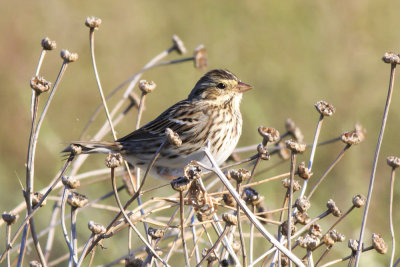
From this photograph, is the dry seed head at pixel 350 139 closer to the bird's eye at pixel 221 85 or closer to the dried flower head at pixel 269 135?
the dried flower head at pixel 269 135

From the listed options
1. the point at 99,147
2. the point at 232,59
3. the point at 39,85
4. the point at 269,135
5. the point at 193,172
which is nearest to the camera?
the point at 193,172

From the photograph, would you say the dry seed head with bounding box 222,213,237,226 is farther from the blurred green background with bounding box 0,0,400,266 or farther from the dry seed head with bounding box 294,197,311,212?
the blurred green background with bounding box 0,0,400,266

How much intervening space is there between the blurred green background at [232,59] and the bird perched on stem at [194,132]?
1757 millimetres

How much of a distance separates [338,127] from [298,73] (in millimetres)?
804

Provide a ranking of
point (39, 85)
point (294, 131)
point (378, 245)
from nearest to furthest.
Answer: point (378, 245) < point (39, 85) < point (294, 131)

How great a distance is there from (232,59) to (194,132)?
3469 millimetres

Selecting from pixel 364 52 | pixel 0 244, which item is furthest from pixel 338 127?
pixel 0 244

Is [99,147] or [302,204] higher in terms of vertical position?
[99,147]

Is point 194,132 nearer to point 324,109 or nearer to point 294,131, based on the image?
point 294,131

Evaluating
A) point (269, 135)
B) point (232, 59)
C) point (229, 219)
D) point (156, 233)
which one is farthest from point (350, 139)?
point (232, 59)

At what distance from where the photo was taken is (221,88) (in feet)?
14.6

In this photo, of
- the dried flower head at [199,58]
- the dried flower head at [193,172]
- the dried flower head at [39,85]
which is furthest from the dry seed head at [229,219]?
the dried flower head at [199,58]

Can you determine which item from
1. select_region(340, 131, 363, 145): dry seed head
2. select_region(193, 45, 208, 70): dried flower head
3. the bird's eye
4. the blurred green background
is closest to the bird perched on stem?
the bird's eye

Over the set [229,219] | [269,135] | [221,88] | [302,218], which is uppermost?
[221,88]
